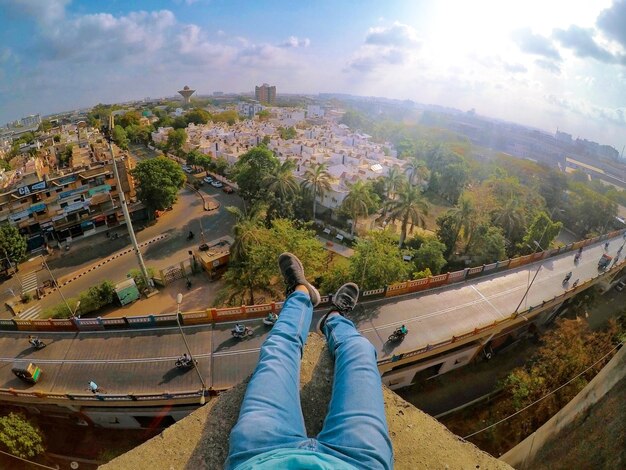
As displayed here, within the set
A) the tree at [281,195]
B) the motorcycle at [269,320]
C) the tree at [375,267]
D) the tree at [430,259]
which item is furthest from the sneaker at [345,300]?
the tree at [281,195]

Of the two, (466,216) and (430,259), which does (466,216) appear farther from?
(430,259)

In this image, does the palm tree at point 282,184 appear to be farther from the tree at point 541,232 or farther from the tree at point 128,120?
the tree at point 128,120

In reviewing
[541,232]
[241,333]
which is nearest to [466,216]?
[541,232]

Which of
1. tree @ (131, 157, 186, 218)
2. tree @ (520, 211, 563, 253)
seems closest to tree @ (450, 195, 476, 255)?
tree @ (520, 211, 563, 253)

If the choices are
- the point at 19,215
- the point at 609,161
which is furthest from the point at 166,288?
the point at 609,161

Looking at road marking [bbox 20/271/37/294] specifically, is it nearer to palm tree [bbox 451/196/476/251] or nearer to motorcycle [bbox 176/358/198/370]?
motorcycle [bbox 176/358/198/370]
